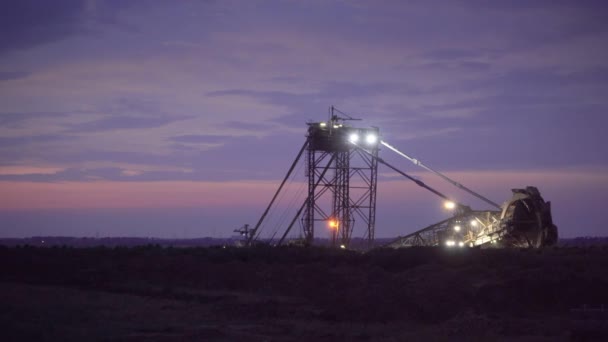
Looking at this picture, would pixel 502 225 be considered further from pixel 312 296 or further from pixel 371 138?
pixel 312 296

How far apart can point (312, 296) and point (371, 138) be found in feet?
71.6

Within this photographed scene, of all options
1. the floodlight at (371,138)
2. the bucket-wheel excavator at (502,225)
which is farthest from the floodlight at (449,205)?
the floodlight at (371,138)

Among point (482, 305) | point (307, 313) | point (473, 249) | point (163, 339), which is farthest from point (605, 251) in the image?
point (163, 339)

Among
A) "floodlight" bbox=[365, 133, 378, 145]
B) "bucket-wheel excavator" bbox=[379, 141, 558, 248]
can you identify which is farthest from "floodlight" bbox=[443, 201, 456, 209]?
"floodlight" bbox=[365, 133, 378, 145]

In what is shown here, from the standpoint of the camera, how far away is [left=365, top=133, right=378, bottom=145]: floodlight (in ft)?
163

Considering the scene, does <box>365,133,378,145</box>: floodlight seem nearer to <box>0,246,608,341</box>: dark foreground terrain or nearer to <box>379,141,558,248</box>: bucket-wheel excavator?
<box>379,141,558,248</box>: bucket-wheel excavator

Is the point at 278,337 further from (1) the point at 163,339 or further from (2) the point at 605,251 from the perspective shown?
(2) the point at 605,251

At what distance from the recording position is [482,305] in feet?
86.2

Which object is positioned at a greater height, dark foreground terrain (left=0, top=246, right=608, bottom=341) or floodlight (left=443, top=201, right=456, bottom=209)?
floodlight (left=443, top=201, right=456, bottom=209)

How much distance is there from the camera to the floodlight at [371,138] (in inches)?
1951

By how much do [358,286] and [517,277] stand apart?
701 cm

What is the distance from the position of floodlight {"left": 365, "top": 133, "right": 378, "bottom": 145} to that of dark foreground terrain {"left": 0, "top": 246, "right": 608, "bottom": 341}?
34.8 ft

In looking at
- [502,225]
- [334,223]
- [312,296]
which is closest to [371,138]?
[334,223]

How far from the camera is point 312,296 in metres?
29.9
